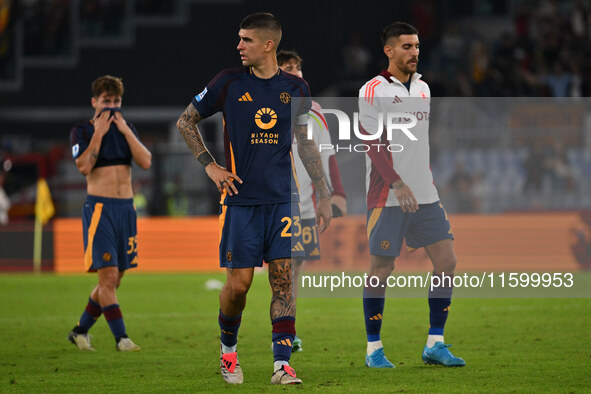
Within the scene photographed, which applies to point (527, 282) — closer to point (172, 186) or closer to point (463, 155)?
point (463, 155)

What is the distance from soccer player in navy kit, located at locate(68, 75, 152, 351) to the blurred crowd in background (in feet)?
31.2

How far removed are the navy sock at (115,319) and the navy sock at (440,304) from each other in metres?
2.75

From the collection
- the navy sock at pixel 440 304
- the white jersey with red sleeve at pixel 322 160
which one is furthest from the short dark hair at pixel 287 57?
the navy sock at pixel 440 304

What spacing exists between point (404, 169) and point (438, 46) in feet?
62.3

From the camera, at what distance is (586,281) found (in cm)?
1405

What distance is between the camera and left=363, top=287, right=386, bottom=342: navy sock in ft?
23.2

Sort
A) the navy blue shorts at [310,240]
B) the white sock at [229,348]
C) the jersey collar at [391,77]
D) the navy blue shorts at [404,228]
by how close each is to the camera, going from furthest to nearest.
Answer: the navy blue shorts at [310,240] < the jersey collar at [391,77] < the navy blue shorts at [404,228] < the white sock at [229,348]

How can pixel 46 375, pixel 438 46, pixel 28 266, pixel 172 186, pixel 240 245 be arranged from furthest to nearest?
pixel 438 46 → pixel 172 186 → pixel 28 266 → pixel 46 375 → pixel 240 245

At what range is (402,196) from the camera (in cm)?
694

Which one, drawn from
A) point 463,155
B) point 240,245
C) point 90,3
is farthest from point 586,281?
point 90,3

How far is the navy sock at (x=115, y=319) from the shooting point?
27.0 feet

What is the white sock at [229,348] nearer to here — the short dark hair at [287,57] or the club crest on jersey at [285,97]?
the club crest on jersey at [285,97]

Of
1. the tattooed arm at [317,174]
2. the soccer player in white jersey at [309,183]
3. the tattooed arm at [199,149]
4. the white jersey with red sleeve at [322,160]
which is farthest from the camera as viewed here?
the white jersey with red sleeve at [322,160]

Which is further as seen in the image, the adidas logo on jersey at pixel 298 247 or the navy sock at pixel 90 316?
the navy sock at pixel 90 316
